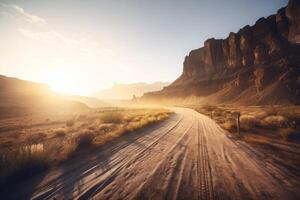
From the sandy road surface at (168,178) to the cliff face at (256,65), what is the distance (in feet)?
168

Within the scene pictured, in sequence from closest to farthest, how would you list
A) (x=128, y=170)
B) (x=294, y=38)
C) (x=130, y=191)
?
(x=130, y=191) < (x=128, y=170) < (x=294, y=38)

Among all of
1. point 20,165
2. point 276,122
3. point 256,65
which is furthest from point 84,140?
point 256,65

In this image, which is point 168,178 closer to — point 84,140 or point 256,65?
point 84,140

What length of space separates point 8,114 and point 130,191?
6099 cm

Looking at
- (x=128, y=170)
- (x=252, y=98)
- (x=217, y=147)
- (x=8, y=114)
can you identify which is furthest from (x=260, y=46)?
(x=8, y=114)

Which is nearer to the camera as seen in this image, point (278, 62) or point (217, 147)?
point (217, 147)

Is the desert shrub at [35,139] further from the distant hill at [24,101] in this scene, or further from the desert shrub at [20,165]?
the distant hill at [24,101]

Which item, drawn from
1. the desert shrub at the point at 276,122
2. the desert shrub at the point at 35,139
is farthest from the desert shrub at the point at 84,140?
the desert shrub at the point at 276,122

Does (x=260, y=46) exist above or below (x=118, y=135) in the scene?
above

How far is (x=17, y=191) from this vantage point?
12.2 ft

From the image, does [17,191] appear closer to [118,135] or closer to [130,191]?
[130,191]

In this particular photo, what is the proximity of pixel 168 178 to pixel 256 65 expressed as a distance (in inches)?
3068

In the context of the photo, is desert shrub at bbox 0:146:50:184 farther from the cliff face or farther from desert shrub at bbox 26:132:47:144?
the cliff face

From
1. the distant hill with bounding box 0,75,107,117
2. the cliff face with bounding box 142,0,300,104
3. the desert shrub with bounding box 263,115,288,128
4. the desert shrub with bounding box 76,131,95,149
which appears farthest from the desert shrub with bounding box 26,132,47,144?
the cliff face with bounding box 142,0,300,104
